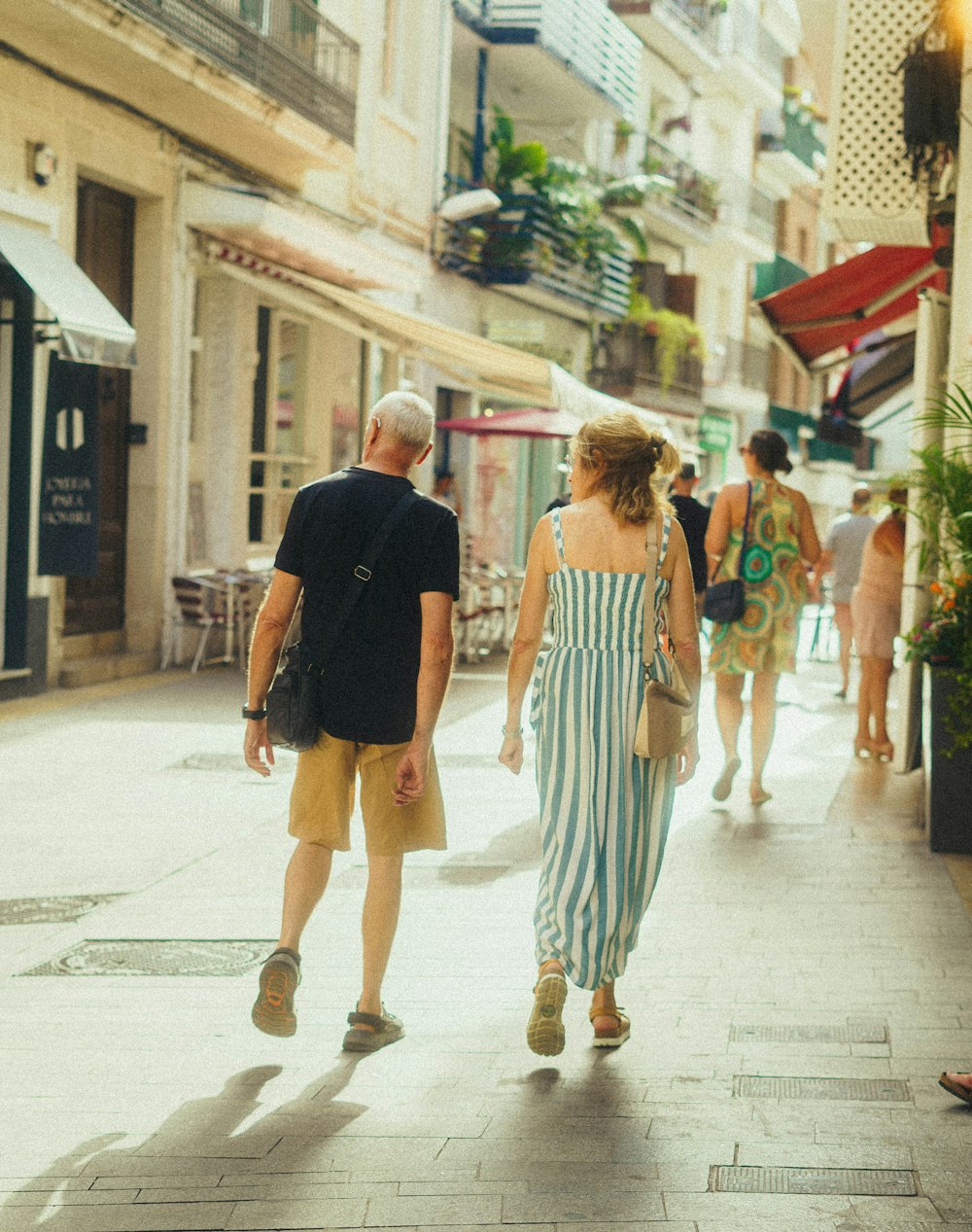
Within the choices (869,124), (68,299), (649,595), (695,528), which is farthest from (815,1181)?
(68,299)

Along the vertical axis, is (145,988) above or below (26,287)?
below

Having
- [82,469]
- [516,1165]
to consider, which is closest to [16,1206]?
[516,1165]

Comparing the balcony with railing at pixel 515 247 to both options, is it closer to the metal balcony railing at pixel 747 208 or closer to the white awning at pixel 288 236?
the white awning at pixel 288 236

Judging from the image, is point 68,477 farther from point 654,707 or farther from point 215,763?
point 654,707

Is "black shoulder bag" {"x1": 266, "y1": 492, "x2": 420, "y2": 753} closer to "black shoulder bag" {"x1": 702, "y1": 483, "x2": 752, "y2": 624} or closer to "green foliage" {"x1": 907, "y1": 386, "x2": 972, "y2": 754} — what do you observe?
"green foliage" {"x1": 907, "y1": 386, "x2": 972, "y2": 754}

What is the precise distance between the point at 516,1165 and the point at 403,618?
1549 mm

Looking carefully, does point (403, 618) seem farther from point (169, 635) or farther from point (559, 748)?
point (169, 635)

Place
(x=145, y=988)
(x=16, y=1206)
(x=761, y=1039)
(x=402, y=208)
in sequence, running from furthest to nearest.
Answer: (x=402, y=208) → (x=145, y=988) → (x=761, y=1039) → (x=16, y=1206)

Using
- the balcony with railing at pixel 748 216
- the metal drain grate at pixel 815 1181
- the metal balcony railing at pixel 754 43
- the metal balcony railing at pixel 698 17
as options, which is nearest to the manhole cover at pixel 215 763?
the metal drain grate at pixel 815 1181

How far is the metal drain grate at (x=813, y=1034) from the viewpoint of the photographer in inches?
198

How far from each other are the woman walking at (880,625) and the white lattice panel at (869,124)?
5.81 feet

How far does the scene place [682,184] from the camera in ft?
115

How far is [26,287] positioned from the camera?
13.0m

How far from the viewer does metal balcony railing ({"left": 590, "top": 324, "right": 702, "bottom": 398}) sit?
31.6 m
